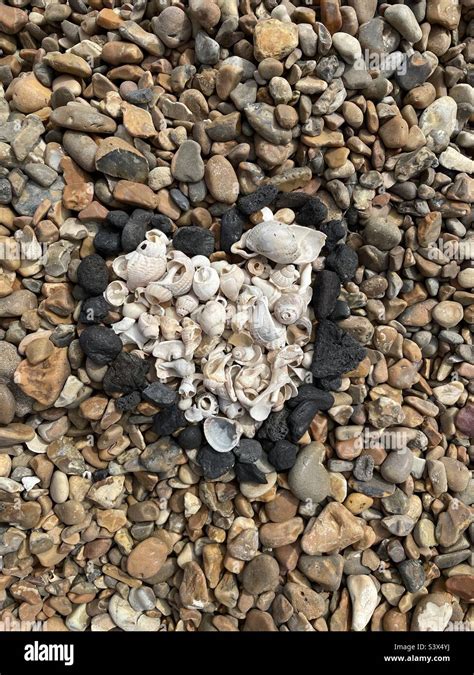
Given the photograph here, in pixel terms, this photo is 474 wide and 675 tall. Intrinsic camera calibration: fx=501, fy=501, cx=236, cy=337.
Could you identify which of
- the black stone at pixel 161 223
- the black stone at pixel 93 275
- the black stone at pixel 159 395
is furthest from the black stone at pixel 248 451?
the black stone at pixel 161 223

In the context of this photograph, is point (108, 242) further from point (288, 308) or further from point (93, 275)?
point (288, 308)

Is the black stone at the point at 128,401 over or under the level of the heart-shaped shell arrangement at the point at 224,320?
under

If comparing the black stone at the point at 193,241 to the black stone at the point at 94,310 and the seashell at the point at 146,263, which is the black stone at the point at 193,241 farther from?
the black stone at the point at 94,310

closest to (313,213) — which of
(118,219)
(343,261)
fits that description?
(343,261)

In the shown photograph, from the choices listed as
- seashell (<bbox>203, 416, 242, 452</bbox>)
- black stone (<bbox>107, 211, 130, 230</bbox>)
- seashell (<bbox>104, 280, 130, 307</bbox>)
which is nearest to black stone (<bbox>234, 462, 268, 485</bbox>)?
seashell (<bbox>203, 416, 242, 452</bbox>)

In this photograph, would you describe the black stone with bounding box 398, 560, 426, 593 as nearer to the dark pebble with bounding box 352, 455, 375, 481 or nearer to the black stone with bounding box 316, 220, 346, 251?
the dark pebble with bounding box 352, 455, 375, 481
